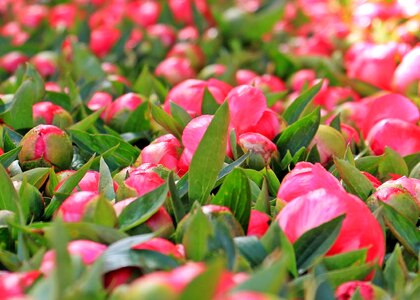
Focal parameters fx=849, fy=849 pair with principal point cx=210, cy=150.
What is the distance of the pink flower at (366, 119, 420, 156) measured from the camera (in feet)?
5.13

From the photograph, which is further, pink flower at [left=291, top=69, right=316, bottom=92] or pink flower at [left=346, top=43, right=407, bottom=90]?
pink flower at [left=291, top=69, right=316, bottom=92]

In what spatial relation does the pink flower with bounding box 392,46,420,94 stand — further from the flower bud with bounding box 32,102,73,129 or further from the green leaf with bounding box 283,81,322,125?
the flower bud with bounding box 32,102,73,129

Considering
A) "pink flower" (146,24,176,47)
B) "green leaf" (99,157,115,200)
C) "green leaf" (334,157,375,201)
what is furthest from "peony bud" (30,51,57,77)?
"green leaf" (334,157,375,201)

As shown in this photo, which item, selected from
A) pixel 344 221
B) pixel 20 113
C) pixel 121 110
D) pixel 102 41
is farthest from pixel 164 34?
pixel 344 221

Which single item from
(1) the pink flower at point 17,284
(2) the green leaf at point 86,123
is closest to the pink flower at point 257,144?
(2) the green leaf at point 86,123

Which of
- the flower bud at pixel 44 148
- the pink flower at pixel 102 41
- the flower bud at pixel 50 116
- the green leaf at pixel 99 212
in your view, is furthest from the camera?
the pink flower at pixel 102 41

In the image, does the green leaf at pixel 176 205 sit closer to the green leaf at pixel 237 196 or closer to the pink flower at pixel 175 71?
the green leaf at pixel 237 196

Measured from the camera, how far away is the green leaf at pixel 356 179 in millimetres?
1272

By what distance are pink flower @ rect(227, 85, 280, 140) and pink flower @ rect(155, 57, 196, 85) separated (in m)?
0.86

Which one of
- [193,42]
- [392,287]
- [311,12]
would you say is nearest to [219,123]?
[392,287]

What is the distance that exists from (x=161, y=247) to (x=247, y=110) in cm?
48

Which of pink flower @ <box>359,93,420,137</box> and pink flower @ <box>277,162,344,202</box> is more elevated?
pink flower @ <box>277,162,344,202</box>

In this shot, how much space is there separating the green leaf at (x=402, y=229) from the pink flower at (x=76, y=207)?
0.40 metres

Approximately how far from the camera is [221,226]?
101 cm
